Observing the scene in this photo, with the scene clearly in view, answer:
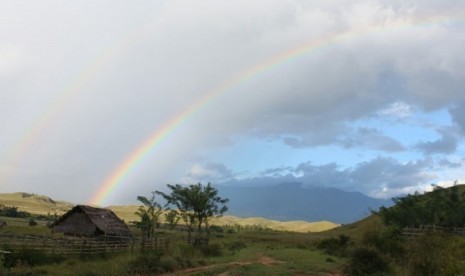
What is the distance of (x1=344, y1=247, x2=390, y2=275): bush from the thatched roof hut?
3223 cm

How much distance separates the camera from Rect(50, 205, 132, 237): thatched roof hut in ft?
154

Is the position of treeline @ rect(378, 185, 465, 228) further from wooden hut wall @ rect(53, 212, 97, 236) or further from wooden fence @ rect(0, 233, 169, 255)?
wooden hut wall @ rect(53, 212, 97, 236)

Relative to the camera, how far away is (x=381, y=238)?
89.7 feet

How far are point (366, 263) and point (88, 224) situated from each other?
35.4m

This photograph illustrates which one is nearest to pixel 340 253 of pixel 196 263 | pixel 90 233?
pixel 196 263

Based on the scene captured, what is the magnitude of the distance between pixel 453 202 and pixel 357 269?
3956cm

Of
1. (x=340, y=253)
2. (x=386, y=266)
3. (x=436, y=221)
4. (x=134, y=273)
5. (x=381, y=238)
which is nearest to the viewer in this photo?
(x=386, y=266)

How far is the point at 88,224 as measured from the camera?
156 feet

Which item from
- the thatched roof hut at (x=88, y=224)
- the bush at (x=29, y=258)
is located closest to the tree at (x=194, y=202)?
the thatched roof hut at (x=88, y=224)

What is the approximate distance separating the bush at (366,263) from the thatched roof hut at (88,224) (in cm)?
3223

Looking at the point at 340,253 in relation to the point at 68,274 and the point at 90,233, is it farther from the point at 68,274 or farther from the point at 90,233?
the point at 90,233

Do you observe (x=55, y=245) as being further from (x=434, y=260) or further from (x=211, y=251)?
(x=434, y=260)

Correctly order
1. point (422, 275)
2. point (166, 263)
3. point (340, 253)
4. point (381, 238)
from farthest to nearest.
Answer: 1. point (340, 253)
2. point (381, 238)
3. point (166, 263)
4. point (422, 275)

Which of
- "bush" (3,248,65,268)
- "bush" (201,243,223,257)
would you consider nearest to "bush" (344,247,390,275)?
"bush" (201,243,223,257)
